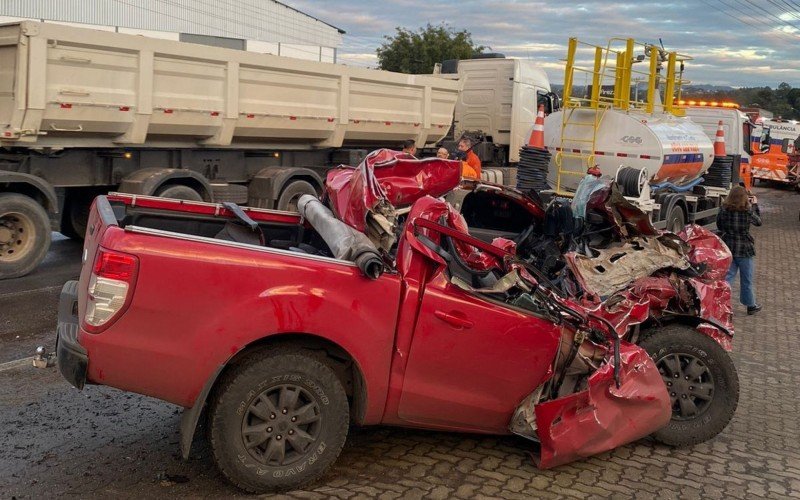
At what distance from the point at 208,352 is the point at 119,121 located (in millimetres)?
7115

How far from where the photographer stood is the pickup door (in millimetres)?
4250

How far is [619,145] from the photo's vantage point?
12938 millimetres

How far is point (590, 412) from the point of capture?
4.50 meters

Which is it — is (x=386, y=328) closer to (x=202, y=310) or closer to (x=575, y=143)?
(x=202, y=310)

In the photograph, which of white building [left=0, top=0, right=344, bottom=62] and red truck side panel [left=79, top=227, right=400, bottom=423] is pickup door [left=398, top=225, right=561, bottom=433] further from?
white building [left=0, top=0, right=344, bottom=62]

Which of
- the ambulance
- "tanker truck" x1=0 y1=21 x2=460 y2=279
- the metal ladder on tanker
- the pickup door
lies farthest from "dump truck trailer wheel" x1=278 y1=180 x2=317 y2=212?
the ambulance

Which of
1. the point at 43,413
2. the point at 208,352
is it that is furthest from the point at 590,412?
the point at 43,413

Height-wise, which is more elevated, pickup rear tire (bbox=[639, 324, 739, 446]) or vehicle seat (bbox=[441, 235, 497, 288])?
vehicle seat (bbox=[441, 235, 497, 288])

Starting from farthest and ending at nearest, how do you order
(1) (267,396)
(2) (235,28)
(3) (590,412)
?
(2) (235,28) < (3) (590,412) < (1) (267,396)

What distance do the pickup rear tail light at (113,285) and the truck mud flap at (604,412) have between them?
7.21ft

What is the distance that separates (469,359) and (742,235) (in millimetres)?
6425

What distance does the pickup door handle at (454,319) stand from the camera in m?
4.23

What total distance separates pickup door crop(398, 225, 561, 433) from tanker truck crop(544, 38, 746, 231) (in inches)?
311

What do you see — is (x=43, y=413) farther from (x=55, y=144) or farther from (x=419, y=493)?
(x=55, y=144)
